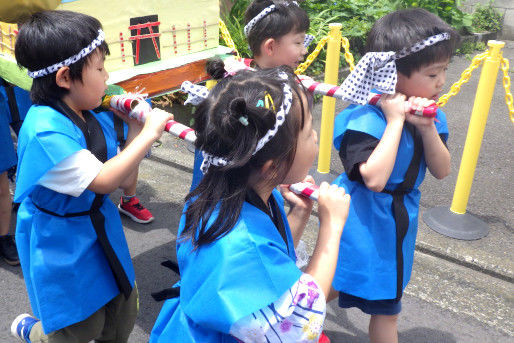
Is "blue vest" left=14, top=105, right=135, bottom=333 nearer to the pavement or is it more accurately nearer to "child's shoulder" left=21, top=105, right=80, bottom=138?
"child's shoulder" left=21, top=105, right=80, bottom=138

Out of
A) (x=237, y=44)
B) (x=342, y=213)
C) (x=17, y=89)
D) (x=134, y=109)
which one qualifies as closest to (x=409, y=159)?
(x=342, y=213)

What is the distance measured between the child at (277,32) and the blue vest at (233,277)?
61.3 inches

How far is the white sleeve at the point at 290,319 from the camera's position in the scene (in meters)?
1.31

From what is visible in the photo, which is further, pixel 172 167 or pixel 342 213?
pixel 172 167

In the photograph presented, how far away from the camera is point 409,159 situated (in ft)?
6.92

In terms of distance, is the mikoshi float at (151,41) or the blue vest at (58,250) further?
the mikoshi float at (151,41)

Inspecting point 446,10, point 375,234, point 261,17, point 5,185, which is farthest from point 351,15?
point 375,234

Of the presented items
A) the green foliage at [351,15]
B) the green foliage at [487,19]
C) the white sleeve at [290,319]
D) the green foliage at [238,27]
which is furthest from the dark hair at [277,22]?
the green foliage at [487,19]

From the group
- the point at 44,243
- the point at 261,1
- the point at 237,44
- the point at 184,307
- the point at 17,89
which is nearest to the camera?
the point at 184,307

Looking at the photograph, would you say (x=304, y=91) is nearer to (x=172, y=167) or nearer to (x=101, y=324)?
(x=101, y=324)

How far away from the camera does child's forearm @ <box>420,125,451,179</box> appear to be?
6.67ft

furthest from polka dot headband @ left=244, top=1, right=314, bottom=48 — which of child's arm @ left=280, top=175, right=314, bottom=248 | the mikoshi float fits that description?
child's arm @ left=280, top=175, right=314, bottom=248

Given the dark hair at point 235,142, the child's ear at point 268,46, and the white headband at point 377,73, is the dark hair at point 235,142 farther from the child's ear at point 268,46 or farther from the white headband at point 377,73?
the child's ear at point 268,46

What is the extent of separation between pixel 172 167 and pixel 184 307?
3357mm
